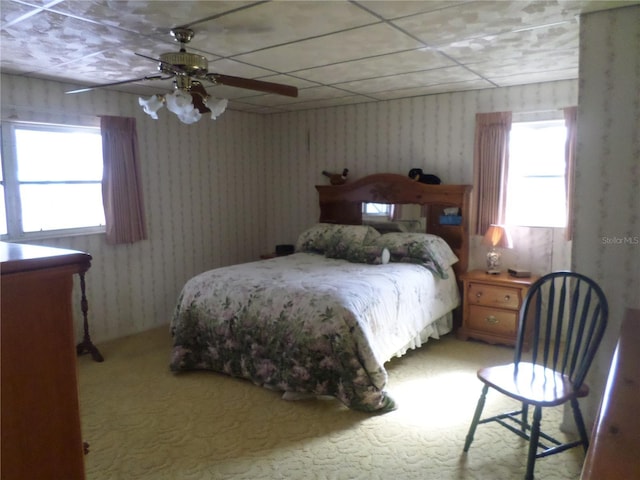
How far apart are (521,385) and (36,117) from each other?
390cm

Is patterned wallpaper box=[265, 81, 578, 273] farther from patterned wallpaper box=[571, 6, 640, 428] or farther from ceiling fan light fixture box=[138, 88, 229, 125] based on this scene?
ceiling fan light fixture box=[138, 88, 229, 125]

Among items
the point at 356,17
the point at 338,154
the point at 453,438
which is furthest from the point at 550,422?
the point at 338,154

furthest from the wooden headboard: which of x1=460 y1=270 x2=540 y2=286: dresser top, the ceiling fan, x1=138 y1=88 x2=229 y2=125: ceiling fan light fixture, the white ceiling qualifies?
x1=138 y1=88 x2=229 y2=125: ceiling fan light fixture

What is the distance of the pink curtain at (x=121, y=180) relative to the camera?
4004 millimetres

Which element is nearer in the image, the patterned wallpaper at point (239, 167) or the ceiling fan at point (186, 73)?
the ceiling fan at point (186, 73)

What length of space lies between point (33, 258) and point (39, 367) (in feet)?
0.57

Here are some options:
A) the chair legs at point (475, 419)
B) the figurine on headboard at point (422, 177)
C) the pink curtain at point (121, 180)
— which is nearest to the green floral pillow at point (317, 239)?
the figurine on headboard at point (422, 177)

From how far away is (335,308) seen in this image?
2848 mm

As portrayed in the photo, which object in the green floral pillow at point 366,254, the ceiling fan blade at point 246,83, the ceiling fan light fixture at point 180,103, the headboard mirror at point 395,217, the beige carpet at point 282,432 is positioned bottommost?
the beige carpet at point 282,432

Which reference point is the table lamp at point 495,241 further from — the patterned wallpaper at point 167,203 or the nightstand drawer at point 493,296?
the patterned wallpaper at point 167,203

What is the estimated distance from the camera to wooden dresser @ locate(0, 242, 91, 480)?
671 millimetres

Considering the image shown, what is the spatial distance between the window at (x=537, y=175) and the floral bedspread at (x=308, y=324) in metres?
1.12

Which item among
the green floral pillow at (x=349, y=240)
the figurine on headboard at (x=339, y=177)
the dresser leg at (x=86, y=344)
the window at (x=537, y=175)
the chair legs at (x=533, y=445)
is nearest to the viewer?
the chair legs at (x=533, y=445)

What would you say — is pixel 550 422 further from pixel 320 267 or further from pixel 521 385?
pixel 320 267
